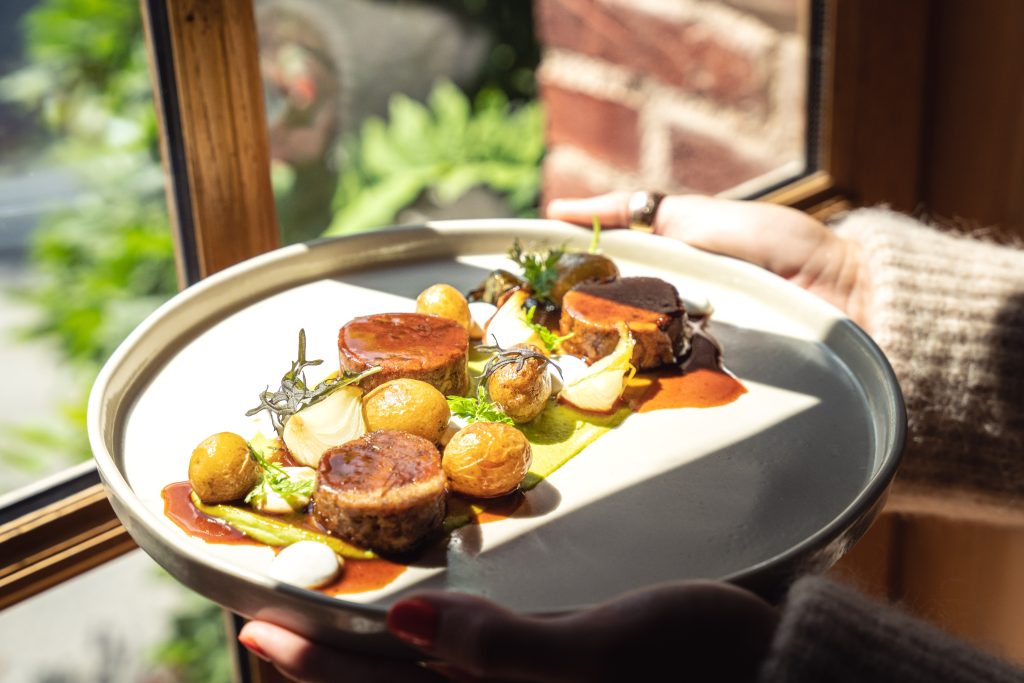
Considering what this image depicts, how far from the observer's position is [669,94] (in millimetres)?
1893

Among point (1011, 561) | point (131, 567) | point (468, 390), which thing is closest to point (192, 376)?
point (468, 390)

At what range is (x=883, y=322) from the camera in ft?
3.79

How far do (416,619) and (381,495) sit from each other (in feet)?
0.38

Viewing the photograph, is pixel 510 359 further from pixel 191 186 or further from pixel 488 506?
pixel 191 186

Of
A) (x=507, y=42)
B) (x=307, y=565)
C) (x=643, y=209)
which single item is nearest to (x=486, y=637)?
(x=307, y=565)

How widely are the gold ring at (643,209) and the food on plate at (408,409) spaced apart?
50 centimetres

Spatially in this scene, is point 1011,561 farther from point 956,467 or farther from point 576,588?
point 576,588

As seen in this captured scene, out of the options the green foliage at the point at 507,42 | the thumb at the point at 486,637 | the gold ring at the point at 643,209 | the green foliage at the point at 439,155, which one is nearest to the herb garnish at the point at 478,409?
the thumb at the point at 486,637

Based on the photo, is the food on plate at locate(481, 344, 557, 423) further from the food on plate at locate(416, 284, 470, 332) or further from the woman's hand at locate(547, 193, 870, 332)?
the woman's hand at locate(547, 193, 870, 332)

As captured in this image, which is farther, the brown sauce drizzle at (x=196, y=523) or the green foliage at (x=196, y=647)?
the green foliage at (x=196, y=647)

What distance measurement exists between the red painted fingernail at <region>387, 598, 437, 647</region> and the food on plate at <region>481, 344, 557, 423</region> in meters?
0.26

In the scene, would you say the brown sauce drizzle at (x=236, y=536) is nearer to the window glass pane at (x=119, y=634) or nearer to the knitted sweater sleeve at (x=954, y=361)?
the window glass pane at (x=119, y=634)

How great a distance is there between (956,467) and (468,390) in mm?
669

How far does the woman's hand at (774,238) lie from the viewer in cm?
122
